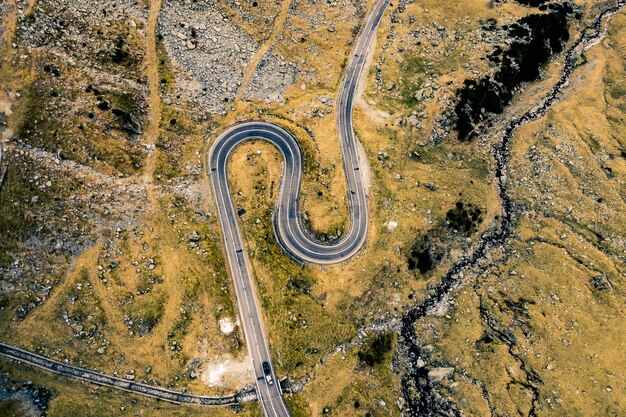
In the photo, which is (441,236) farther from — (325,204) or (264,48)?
(264,48)

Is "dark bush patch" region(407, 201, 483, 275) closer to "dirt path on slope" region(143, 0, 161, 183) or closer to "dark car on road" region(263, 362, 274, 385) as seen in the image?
"dark car on road" region(263, 362, 274, 385)

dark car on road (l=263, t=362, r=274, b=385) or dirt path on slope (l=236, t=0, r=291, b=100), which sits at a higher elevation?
dirt path on slope (l=236, t=0, r=291, b=100)

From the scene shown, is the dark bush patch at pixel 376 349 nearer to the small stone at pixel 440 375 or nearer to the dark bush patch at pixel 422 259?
the small stone at pixel 440 375

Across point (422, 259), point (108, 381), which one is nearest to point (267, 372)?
point (108, 381)

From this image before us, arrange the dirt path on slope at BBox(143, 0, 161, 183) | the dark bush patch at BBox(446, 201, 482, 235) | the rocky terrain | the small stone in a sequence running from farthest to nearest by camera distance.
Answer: the dark bush patch at BBox(446, 201, 482, 235) < the dirt path on slope at BBox(143, 0, 161, 183) < the small stone < the rocky terrain

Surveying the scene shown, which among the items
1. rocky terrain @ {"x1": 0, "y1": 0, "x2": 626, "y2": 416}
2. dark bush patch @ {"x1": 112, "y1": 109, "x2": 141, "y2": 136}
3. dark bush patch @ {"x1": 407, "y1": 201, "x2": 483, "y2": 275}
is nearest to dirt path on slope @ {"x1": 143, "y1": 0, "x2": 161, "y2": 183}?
rocky terrain @ {"x1": 0, "y1": 0, "x2": 626, "y2": 416}

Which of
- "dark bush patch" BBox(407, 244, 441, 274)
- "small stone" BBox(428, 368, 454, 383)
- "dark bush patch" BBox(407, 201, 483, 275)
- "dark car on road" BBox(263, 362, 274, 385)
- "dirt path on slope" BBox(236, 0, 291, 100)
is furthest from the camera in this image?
"dirt path on slope" BBox(236, 0, 291, 100)

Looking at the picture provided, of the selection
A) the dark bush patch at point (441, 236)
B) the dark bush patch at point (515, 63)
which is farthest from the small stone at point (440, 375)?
the dark bush patch at point (515, 63)
